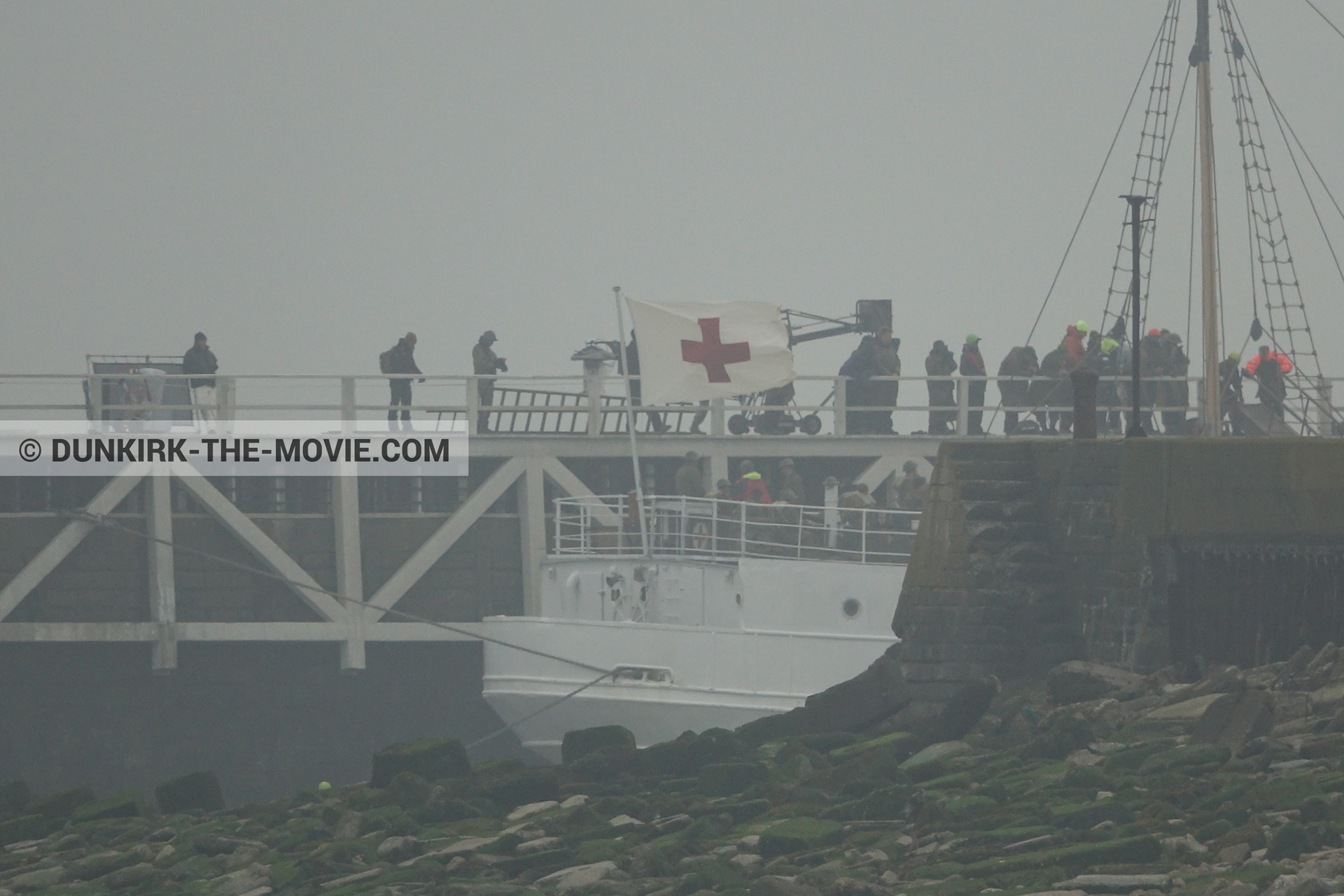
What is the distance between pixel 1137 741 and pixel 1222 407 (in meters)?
12.2

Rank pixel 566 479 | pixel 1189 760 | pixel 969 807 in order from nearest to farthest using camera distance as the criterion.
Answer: pixel 969 807
pixel 1189 760
pixel 566 479

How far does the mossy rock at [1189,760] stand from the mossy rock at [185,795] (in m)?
9.46

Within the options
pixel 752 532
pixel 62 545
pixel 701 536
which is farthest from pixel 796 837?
pixel 62 545

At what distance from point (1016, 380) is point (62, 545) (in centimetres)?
1186

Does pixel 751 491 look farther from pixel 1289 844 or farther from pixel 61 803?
pixel 1289 844

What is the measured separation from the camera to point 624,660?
88.4 ft

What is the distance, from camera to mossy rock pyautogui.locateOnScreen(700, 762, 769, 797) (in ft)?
63.2

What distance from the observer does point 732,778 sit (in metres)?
19.3

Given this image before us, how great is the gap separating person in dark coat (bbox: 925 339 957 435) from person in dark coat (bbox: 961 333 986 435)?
8.2 inches

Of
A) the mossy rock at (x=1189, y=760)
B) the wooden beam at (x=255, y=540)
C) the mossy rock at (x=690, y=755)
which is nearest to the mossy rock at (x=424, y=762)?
the mossy rock at (x=690, y=755)

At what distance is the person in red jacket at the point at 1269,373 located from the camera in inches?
1200

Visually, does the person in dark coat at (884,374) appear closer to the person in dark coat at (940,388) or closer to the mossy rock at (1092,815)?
the person in dark coat at (940,388)

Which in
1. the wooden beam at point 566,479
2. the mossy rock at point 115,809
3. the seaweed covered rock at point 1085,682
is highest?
the wooden beam at point 566,479

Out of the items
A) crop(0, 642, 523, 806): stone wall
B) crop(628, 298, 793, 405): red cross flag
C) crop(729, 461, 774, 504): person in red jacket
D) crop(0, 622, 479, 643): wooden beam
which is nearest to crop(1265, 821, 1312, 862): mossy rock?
crop(628, 298, 793, 405): red cross flag
